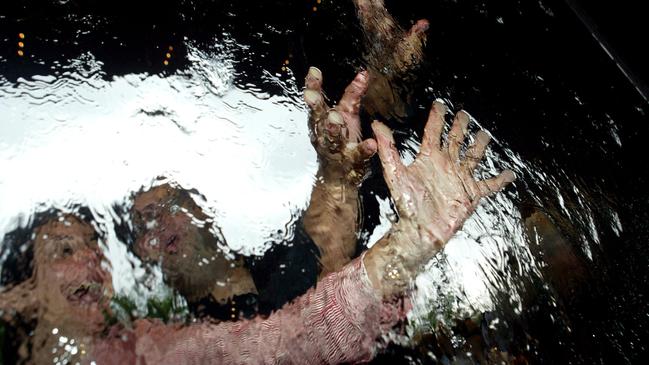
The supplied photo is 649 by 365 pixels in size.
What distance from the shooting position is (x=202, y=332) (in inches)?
45.8

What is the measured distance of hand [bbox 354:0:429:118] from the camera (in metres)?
1.87

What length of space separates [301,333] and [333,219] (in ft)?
1.44

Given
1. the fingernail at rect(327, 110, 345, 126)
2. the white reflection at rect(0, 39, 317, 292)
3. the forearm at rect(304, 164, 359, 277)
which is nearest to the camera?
the white reflection at rect(0, 39, 317, 292)

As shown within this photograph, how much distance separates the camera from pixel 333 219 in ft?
4.91

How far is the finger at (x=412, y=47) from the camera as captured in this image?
1.97 metres

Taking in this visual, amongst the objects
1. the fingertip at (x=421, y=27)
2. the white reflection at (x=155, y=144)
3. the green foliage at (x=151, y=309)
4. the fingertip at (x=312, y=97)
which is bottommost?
the green foliage at (x=151, y=309)

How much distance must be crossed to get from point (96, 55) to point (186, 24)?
1.11 feet

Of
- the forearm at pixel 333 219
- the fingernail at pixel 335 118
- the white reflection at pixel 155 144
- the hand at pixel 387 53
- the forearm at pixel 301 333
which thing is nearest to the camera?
the forearm at pixel 301 333

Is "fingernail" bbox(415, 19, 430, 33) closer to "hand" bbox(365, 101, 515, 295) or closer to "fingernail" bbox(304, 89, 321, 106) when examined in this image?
"hand" bbox(365, 101, 515, 295)

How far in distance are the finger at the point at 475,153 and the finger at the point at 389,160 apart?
0.26 m

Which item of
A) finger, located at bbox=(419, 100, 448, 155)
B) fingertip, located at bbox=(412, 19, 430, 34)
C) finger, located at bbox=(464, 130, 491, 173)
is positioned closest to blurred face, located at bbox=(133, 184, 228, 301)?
finger, located at bbox=(419, 100, 448, 155)

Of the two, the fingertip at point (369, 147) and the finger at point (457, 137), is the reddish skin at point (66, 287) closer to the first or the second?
the fingertip at point (369, 147)

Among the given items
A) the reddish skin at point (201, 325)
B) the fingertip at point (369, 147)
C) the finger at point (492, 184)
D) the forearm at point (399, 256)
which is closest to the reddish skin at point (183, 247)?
the reddish skin at point (201, 325)

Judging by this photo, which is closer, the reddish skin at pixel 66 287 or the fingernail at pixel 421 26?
the reddish skin at pixel 66 287
